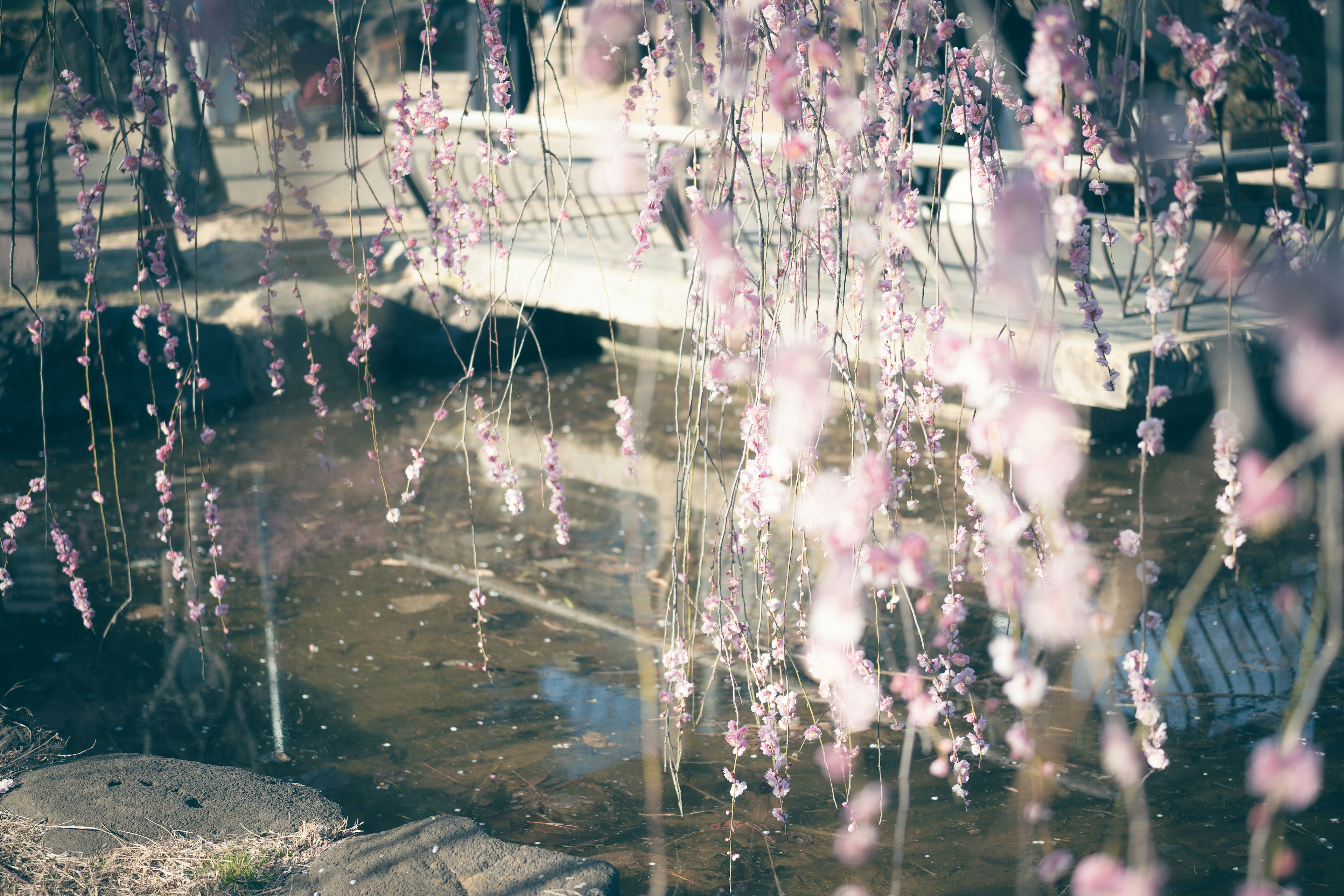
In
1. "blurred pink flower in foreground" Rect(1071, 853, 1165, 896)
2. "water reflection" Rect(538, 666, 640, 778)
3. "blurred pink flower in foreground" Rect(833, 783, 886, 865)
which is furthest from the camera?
"water reflection" Rect(538, 666, 640, 778)

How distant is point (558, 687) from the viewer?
3082mm

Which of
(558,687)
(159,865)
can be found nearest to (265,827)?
(159,865)

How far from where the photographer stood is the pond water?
237 centimetres

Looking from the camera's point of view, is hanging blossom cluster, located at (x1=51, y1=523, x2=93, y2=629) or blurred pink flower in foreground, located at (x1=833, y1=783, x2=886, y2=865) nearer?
blurred pink flower in foreground, located at (x1=833, y1=783, x2=886, y2=865)

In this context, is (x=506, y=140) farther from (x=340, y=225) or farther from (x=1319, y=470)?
(x=340, y=225)

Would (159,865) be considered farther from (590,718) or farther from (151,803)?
(590,718)

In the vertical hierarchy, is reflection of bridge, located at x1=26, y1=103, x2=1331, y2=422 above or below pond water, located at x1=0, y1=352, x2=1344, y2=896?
above

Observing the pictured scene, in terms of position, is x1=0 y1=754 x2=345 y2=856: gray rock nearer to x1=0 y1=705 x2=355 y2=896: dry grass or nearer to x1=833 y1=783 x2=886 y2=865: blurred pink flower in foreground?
x1=0 y1=705 x2=355 y2=896: dry grass

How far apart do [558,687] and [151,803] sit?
1086 millimetres

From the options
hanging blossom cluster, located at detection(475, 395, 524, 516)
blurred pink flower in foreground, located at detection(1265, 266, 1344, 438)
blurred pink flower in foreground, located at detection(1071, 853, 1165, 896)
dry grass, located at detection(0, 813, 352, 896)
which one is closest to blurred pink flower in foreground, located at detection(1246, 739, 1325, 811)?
blurred pink flower in foreground, located at detection(1071, 853, 1165, 896)

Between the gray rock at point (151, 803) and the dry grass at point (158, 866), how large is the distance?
0.08ft

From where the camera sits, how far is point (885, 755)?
2707 millimetres

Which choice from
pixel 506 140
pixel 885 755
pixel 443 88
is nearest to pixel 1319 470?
pixel 885 755

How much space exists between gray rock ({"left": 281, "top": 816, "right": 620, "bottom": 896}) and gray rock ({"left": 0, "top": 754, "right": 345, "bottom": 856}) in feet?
0.59
